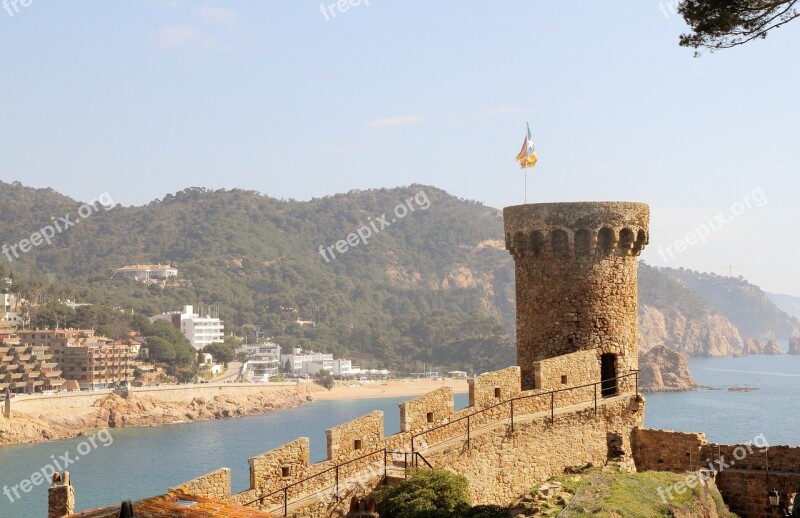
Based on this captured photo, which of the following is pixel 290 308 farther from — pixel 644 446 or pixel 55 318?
pixel 644 446

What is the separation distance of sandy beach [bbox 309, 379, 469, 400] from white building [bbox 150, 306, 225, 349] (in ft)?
59.2

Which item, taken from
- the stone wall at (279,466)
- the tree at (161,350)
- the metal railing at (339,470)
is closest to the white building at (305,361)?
the tree at (161,350)

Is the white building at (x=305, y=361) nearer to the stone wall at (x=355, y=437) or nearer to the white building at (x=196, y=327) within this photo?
the white building at (x=196, y=327)

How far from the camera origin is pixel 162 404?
101750mm

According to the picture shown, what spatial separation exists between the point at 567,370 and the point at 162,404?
3565 inches

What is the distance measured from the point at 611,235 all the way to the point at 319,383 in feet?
394

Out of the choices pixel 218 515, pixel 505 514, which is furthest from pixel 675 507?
pixel 218 515

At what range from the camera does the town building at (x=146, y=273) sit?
592 ft

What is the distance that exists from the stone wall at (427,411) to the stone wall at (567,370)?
1877mm

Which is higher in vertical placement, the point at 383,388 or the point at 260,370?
the point at 260,370

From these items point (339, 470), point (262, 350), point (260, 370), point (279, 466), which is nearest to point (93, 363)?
point (260, 370)

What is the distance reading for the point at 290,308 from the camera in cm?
17738

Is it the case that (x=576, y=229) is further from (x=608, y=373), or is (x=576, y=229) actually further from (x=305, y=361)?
(x=305, y=361)

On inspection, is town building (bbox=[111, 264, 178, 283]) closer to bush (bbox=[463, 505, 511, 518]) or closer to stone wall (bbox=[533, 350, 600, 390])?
stone wall (bbox=[533, 350, 600, 390])
